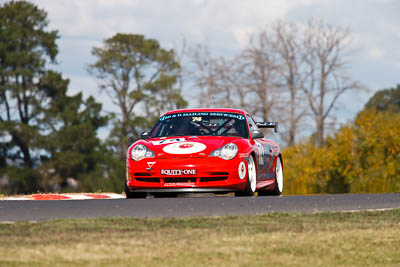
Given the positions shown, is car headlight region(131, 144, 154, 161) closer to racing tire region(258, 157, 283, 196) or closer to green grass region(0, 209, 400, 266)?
racing tire region(258, 157, 283, 196)

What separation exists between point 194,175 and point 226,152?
0.63 metres

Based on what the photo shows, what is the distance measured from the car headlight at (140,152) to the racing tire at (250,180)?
1591 millimetres

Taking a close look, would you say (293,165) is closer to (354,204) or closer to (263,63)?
(263,63)

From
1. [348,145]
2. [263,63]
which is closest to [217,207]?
[348,145]

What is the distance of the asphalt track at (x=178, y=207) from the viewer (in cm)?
948

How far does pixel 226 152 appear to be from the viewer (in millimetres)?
13016

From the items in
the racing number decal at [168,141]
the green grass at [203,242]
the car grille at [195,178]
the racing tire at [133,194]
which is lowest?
the green grass at [203,242]

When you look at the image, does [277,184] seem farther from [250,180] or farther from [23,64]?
[23,64]

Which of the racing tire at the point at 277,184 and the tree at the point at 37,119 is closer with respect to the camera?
the racing tire at the point at 277,184

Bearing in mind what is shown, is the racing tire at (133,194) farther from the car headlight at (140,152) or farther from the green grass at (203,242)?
the green grass at (203,242)


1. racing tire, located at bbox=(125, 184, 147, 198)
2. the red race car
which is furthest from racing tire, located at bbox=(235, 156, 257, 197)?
racing tire, located at bbox=(125, 184, 147, 198)

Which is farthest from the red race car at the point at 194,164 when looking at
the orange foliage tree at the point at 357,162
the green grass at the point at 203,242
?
the orange foliage tree at the point at 357,162

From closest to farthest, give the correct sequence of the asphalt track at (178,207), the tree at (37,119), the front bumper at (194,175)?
the asphalt track at (178,207), the front bumper at (194,175), the tree at (37,119)

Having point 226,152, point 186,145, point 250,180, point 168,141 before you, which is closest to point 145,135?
point 168,141
